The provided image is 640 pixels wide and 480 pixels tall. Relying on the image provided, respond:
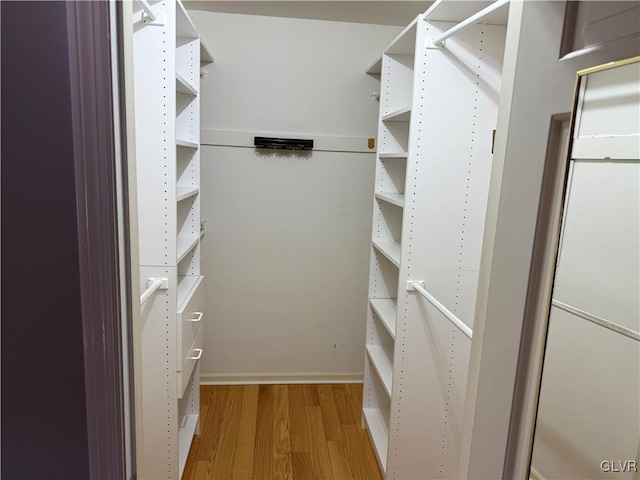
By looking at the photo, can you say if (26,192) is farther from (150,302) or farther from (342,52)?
(342,52)

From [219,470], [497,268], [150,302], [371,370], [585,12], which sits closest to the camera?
[585,12]

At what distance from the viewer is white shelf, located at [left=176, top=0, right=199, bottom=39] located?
1.79 metres

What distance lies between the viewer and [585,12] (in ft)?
2.15

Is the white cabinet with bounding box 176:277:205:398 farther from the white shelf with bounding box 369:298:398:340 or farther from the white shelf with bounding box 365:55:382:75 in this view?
the white shelf with bounding box 365:55:382:75

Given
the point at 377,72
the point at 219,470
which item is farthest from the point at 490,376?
the point at 377,72

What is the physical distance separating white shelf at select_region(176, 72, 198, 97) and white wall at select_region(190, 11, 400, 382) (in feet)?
1.82

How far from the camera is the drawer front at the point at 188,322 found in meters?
1.90

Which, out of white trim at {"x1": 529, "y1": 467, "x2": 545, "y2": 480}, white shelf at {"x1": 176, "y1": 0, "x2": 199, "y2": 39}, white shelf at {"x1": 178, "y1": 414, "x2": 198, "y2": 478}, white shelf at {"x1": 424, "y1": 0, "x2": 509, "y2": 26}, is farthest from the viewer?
white shelf at {"x1": 178, "y1": 414, "x2": 198, "y2": 478}

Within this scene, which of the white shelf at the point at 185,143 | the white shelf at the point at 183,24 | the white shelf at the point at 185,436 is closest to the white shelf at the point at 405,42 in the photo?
the white shelf at the point at 183,24

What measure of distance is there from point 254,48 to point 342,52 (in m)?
0.56

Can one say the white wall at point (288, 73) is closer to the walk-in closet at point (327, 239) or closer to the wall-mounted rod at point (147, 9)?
the walk-in closet at point (327, 239)

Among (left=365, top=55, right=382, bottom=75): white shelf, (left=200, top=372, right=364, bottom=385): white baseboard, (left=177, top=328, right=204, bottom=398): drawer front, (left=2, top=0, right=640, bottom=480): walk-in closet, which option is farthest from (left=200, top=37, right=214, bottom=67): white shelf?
(left=200, top=372, right=364, bottom=385): white baseboard

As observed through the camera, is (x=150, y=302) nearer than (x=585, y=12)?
No

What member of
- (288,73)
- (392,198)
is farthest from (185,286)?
(288,73)
